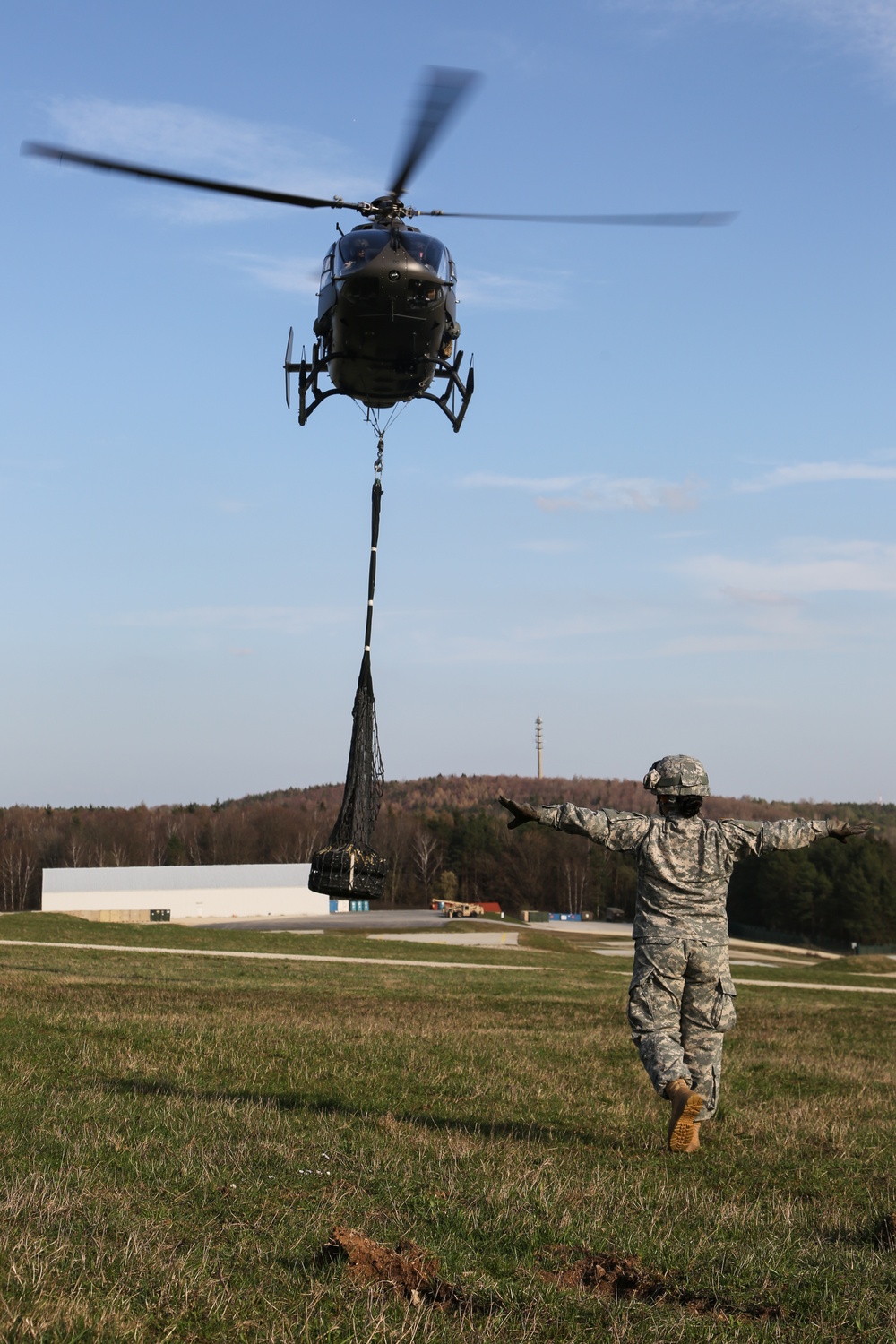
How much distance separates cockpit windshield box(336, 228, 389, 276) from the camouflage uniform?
8394 millimetres

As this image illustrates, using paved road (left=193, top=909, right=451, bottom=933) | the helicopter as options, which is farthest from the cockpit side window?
paved road (left=193, top=909, right=451, bottom=933)

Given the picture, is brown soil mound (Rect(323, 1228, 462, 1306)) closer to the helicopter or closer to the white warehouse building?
the helicopter

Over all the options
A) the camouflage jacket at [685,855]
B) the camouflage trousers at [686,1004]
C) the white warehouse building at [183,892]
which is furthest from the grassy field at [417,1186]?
the white warehouse building at [183,892]

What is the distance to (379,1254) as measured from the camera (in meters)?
5.17

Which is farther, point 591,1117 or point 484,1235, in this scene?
point 591,1117

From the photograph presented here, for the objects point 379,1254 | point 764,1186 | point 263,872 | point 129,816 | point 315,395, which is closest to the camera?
point 379,1254

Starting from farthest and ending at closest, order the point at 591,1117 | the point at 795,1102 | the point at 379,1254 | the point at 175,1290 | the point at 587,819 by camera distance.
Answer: the point at 795,1102
the point at 591,1117
the point at 587,819
the point at 379,1254
the point at 175,1290

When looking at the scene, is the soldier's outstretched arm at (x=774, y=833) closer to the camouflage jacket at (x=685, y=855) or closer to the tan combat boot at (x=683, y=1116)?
the camouflage jacket at (x=685, y=855)

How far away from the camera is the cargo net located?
45.3 feet

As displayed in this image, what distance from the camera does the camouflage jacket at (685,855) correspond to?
29.9ft

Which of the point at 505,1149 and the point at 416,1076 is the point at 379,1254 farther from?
the point at 416,1076

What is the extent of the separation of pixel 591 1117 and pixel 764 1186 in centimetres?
239

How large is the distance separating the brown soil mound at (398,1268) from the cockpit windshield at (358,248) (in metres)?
11.9

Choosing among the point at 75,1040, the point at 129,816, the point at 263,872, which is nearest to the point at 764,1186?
the point at 75,1040
